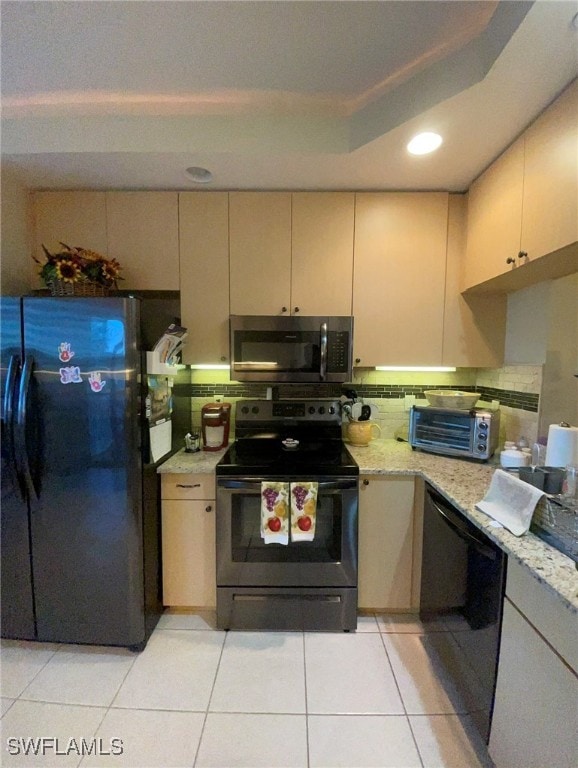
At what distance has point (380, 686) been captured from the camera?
1.46 metres

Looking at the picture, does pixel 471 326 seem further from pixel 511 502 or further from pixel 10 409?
pixel 10 409

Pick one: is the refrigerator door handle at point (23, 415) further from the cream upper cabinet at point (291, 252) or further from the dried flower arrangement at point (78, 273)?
the cream upper cabinet at point (291, 252)

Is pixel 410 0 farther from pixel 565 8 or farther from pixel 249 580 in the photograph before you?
pixel 249 580

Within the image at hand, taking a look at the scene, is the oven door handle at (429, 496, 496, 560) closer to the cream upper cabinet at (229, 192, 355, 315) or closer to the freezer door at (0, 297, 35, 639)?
the cream upper cabinet at (229, 192, 355, 315)

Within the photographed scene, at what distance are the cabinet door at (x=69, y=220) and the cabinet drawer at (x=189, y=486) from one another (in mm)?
1451

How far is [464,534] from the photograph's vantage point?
1.27m

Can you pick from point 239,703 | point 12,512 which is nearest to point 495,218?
point 239,703

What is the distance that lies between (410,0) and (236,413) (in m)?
1.94

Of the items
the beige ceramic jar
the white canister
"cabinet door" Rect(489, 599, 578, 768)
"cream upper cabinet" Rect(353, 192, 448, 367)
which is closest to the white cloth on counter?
"cabinet door" Rect(489, 599, 578, 768)

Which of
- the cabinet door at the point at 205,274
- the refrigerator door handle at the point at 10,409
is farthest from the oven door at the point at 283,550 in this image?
the refrigerator door handle at the point at 10,409

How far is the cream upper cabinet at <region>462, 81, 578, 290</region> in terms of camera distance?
3.86ft

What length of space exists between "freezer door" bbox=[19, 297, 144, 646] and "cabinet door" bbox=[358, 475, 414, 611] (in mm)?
1181

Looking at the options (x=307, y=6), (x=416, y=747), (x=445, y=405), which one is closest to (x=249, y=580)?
(x=416, y=747)

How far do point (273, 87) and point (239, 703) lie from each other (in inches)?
107
